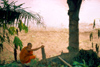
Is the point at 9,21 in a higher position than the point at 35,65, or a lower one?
higher

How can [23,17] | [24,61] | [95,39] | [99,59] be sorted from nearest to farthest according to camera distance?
1. [99,59]
2. [23,17]
3. [24,61]
4. [95,39]

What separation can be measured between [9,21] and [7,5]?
22.1 inches

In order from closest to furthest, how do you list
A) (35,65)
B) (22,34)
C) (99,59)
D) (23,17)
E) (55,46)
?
(35,65)
(99,59)
(23,17)
(55,46)
(22,34)

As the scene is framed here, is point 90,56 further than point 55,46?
No

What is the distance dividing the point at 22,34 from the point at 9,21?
708 cm

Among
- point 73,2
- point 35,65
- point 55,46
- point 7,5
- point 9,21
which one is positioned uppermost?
point 73,2

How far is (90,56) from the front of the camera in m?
3.49

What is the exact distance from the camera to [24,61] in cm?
414

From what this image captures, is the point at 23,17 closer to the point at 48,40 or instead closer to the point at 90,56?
the point at 90,56

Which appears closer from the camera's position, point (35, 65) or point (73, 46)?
point (35, 65)

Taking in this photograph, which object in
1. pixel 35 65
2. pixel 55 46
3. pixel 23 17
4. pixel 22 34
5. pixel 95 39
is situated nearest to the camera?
pixel 35 65

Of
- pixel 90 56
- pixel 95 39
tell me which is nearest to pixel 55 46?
pixel 95 39

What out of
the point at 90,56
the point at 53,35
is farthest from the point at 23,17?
the point at 53,35

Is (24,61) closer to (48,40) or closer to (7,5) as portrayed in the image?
(7,5)
